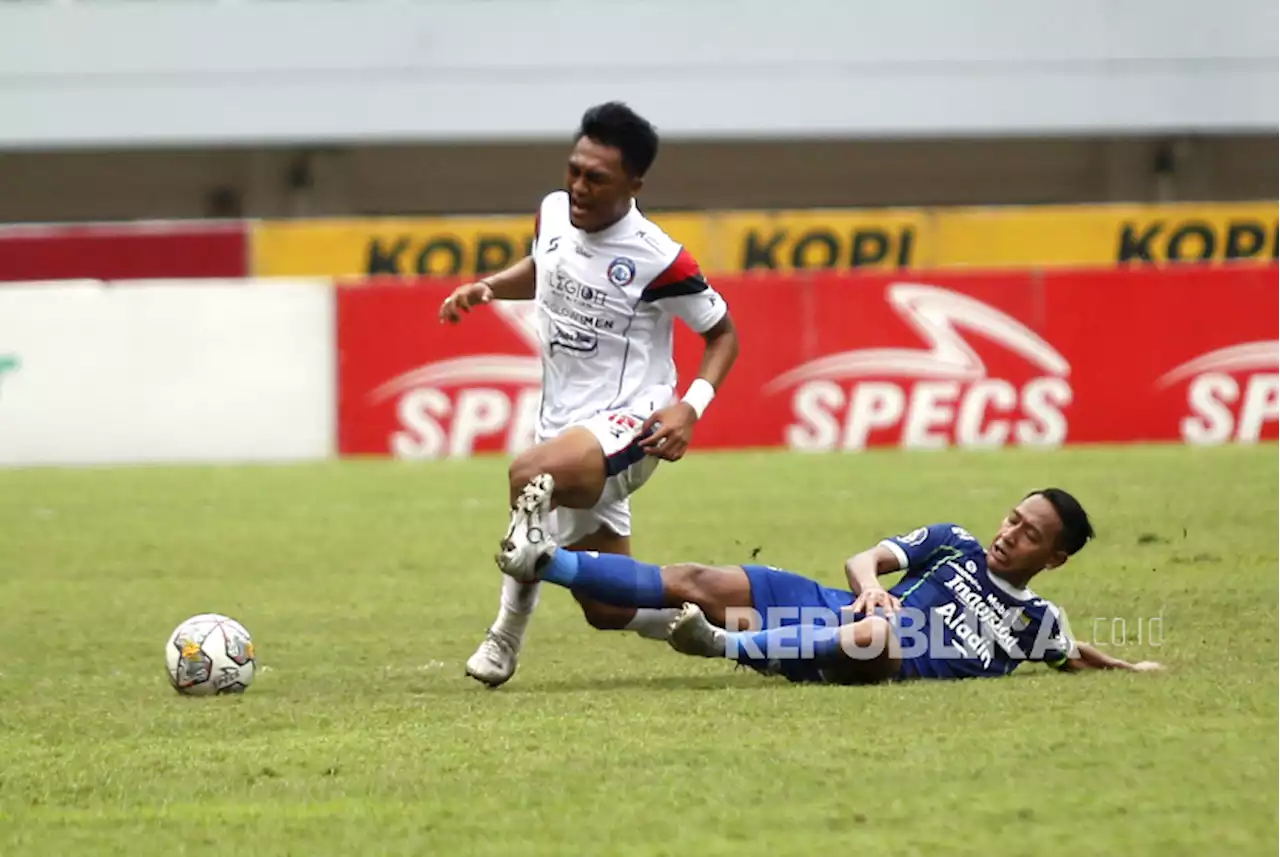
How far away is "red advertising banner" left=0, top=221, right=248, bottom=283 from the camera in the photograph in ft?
78.6

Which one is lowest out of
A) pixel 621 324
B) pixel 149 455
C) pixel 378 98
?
pixel 149 455

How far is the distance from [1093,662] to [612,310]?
74.8 inches

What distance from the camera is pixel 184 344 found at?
18.3 meters

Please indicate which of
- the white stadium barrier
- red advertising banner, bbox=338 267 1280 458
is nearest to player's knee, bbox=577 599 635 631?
red advertising banner, bbox=338 267 1280 458

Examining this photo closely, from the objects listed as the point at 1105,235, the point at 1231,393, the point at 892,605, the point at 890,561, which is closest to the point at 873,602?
the point at 892,605

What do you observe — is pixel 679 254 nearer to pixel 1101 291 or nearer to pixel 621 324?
pixel 621 324

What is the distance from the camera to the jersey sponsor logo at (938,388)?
58.9 ft

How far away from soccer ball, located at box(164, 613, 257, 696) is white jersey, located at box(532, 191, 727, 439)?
4.02 ft

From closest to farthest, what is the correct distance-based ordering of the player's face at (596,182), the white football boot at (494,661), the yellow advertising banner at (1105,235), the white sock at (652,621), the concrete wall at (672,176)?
1. the player's face at (596,182)
2. the white football boot at (494,661)
3. the white sock at (652,621)
4. the yellow advertising banner at (1105,235)
5. the concrete wall at (672,176)

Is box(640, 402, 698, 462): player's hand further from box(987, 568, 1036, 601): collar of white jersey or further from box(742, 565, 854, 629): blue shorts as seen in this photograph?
box(987, 568, 1036, 601): collar of white jersey

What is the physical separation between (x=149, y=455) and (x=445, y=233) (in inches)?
251

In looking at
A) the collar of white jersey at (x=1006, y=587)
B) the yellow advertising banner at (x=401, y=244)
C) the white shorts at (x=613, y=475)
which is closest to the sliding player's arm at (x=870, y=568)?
the collar of white jersey at (x=1006, y=587)

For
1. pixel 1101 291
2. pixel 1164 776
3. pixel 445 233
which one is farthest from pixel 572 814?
pixel 445 233

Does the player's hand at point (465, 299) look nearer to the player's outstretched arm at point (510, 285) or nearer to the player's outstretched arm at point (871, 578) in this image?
the player's outstretched arm at point (510, 285)
